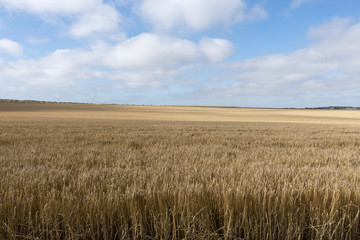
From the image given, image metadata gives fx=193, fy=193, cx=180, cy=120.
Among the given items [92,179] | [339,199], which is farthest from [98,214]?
[339,199]

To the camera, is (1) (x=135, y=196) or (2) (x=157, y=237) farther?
(1) (x=135, y=196)

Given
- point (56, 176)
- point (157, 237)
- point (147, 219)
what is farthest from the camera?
point (56, 176)

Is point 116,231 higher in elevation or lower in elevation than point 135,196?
lower

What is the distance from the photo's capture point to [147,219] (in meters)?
2.17

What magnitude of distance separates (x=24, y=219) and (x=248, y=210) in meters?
2.44

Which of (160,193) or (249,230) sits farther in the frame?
(160,193)

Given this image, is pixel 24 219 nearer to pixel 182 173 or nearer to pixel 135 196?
pixel 135 196

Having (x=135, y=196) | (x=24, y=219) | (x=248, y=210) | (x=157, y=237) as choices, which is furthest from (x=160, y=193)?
(x=24, y=219)

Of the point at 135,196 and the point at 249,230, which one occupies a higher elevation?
the point at 135,196

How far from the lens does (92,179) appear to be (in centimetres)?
333

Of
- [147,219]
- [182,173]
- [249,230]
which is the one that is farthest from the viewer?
[182,173]

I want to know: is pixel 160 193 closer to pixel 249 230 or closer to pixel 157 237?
pixel 157 237

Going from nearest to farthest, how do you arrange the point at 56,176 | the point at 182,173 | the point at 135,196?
the point at 135,196
the point at 56,176
the point at 182,173

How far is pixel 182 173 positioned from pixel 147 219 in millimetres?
1537
